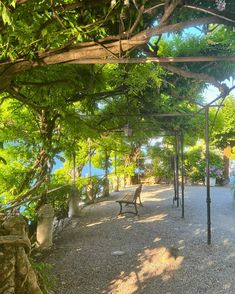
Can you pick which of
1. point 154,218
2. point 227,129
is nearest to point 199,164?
point 227,129

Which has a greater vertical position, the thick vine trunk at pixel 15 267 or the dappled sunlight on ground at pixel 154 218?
the thick vine trunk at pixel 15 267

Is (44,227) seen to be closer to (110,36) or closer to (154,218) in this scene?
(154,218)

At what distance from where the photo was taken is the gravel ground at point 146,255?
4.95 meters

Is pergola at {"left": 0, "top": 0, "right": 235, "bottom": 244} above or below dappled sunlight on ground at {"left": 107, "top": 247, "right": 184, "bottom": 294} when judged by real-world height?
above

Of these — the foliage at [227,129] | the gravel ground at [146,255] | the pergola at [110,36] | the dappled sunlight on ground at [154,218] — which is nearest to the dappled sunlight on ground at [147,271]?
the gravel ground at [146,255]

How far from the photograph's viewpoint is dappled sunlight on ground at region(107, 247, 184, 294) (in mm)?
4950

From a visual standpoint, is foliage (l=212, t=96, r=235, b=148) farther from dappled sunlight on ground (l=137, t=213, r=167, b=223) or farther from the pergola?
the pergola

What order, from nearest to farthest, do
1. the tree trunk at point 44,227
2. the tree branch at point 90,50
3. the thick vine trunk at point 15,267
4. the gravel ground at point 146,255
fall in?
the tree branch at point 90,50
the thick vine trunk at point 15,267
the gravel ground at point 146,255
the tree trunk at point 44,227

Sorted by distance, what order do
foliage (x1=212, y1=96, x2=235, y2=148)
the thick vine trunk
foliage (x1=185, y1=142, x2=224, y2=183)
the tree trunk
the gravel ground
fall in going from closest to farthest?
the thick vine trunk
the gravel ground
the tree trunk
foliage (x1=212, y1=96, x2=235, y2=148)
foliage (x1=185, y1=142, x2=224, y2=183)

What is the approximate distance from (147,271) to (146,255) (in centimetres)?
73

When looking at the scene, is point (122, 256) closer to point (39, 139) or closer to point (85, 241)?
point (85, 241)

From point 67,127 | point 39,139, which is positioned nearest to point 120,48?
point 67,127

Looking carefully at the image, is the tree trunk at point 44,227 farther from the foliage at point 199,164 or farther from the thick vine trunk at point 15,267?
the foliage at point 199,164

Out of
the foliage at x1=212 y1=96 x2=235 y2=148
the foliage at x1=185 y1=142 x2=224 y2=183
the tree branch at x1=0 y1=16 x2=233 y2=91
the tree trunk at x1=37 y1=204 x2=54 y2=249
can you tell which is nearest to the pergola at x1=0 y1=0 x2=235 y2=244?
the tree branch at x1=0 y1=16 x2=233 y2=91
